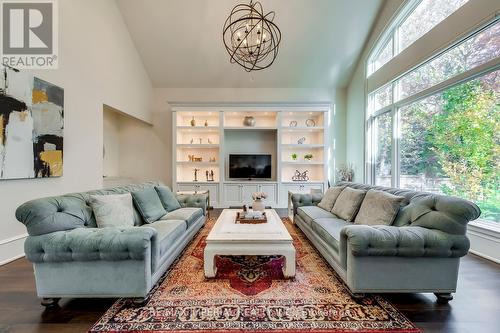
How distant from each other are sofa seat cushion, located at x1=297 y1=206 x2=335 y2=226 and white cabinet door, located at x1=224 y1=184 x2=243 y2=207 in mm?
2607

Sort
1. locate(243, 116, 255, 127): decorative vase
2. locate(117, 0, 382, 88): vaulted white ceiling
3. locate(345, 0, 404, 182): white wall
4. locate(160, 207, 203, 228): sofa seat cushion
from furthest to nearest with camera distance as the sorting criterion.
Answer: locate(243, 116, 255, 127): decorative vase
locate(345, 0, 404, 182): white wall
locate(117, 0, 382, 88): vaulted white ceiling
locate(160, 207, 203, 228): sofa seat cushion

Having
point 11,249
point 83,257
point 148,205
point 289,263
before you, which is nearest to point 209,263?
point 289,263

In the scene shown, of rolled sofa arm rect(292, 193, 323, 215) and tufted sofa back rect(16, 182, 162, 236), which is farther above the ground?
tufted sofa back rect(16, 182, 162, 236)

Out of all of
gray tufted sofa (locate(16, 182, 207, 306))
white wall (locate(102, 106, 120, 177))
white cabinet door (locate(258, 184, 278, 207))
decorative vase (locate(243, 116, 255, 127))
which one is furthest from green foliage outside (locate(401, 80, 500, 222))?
white wall (locate(102, 106, 120, 177))

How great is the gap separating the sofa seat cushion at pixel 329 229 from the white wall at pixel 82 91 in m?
3.95

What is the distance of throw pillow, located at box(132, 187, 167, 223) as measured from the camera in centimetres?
306

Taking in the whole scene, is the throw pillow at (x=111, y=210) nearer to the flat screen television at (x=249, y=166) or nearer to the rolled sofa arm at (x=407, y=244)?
the rolled sofa arm at (x=407, y=244)

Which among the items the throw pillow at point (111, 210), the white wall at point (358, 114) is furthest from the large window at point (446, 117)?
the throw pillow at point (111, 210)

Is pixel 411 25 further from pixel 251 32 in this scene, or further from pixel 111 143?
pixel 111 143

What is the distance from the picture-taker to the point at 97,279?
1.98m

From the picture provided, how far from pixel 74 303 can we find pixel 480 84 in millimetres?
5319

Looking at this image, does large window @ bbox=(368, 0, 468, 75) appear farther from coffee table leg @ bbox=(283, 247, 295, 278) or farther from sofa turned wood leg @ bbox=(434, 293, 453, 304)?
coffee table leg @ bbox=(283, 247, 295, 278)

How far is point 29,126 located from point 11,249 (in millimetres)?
1641

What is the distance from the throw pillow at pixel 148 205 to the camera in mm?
3061
